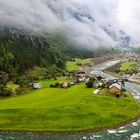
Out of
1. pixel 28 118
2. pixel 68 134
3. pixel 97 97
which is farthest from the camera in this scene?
pixel 97 97

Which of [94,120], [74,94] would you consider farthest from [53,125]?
[74,94]

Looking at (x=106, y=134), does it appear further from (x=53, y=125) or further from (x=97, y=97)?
(x=97, y=97)

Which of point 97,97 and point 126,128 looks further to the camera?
point 97,97

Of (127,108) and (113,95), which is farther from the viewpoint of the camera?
(113,95)

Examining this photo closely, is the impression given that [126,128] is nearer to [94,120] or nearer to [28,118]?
[94,120]

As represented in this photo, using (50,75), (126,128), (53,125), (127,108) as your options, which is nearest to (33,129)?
(53,125)

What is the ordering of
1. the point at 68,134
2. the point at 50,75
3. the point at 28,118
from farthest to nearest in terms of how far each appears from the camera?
the point at 50,75 → the point at 28,118 → the point at 68,134
